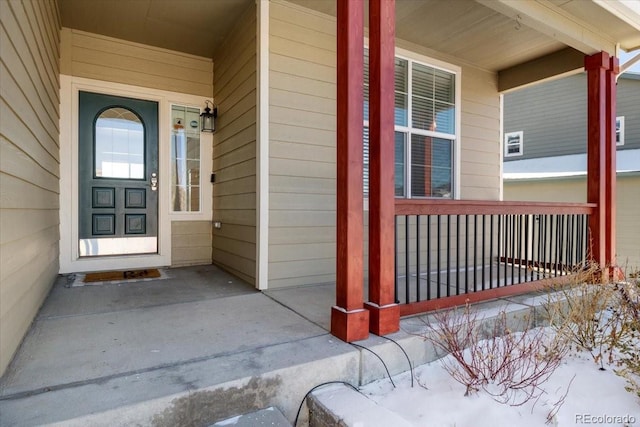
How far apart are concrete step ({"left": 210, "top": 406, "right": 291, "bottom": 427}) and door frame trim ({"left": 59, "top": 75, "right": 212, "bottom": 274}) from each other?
3.03 meters

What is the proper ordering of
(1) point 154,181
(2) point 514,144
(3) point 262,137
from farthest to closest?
(2) point 514,144 < (1) point 154,181 < (3) point 262,137

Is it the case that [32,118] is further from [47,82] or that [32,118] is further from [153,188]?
[153,188]

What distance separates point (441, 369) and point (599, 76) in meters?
3.59

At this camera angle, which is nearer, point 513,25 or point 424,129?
point 513,25

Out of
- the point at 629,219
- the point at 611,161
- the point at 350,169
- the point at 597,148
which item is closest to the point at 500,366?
the point at 350,169

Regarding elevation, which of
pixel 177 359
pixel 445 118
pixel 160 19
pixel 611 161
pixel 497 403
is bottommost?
pixel 497 403

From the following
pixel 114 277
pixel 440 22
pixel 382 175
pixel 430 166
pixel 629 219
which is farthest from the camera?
pixel 629 219

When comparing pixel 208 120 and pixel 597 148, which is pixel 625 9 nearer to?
pixel 597 148

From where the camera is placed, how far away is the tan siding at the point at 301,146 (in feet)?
10.8

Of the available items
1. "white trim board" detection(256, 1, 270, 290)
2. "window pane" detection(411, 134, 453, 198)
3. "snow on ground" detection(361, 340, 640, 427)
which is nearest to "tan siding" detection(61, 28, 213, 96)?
"white trim board" detection(256, 1, 270, 290)

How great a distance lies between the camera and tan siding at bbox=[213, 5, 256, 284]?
11.1ft

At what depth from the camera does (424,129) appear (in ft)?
14.5

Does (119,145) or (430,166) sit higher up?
(119,145)

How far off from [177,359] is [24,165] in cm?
138
